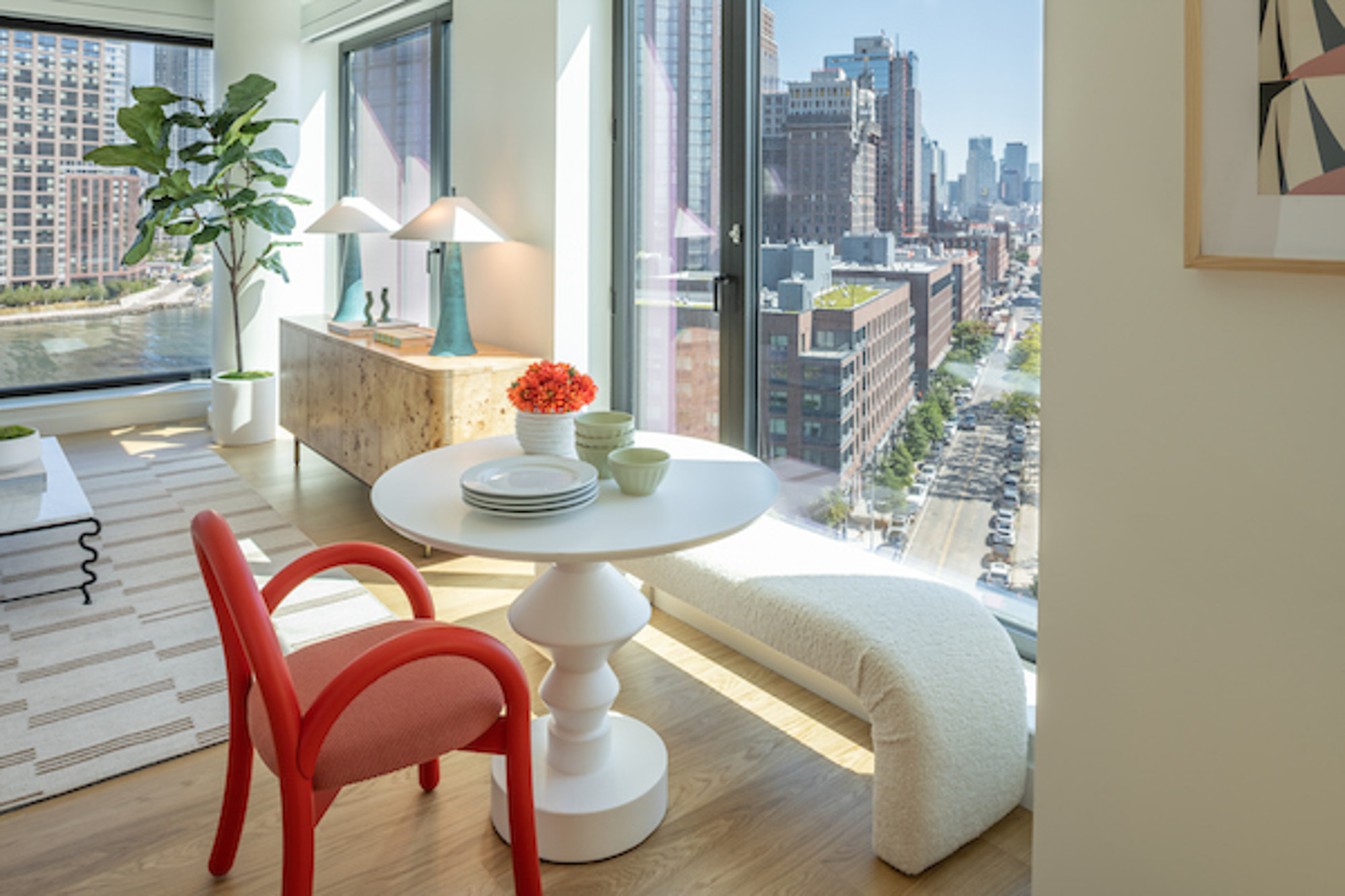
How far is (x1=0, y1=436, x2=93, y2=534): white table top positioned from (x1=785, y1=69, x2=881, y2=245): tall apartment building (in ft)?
8.22

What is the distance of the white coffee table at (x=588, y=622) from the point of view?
1791mm

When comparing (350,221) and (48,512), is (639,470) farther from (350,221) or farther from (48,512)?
(350,221)

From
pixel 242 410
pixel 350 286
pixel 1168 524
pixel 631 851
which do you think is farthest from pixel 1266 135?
pixel 242 410

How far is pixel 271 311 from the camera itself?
19.6ft

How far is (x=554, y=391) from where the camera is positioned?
2201mm

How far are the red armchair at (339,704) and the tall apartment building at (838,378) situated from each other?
53.9 inches

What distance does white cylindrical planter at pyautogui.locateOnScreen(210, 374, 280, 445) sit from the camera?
18.1 ft

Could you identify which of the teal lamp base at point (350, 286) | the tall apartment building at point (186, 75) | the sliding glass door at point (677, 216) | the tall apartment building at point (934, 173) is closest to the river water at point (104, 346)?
the tall apartment building at point (186, 75)

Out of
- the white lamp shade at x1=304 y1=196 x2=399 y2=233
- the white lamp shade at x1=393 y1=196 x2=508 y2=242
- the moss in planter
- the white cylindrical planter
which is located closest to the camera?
the white lamp shade at x1=393 y1=196 x2=508 y2=242

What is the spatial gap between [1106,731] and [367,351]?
131 inches

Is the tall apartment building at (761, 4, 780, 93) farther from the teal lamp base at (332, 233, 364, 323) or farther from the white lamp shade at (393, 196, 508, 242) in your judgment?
the teal lamp base at (332, 233, 364, 323)

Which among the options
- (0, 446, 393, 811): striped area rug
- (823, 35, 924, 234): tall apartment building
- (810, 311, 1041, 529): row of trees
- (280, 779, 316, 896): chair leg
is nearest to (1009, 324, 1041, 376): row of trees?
(810, 311, 1041, 529): row of trees

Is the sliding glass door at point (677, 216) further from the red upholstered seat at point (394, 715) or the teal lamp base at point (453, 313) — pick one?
the red upholstered seat at point (394, 715)

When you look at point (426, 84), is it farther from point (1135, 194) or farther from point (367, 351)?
point (1135, 194)
